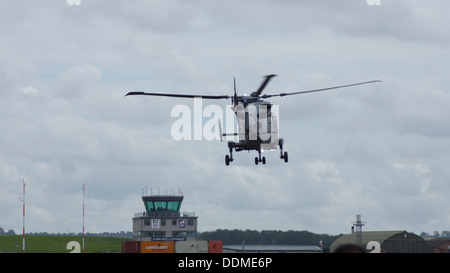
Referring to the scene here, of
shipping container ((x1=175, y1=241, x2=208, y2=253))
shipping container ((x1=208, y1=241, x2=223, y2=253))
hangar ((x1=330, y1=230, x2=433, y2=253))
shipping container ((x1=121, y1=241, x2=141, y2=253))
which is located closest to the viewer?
shipping container ((x1=208, y1=241, x2=223, y2=253))

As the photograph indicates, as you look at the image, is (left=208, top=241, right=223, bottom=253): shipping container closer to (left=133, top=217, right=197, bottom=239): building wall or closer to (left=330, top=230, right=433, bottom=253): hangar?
(left=330, top=230, right=433, bottom=253): hangar

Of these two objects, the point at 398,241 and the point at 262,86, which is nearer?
the point at 262,86

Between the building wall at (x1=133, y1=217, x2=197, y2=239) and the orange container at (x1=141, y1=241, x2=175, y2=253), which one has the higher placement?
the building wall at (x1=133, y1=217, x2=197, y2=239)

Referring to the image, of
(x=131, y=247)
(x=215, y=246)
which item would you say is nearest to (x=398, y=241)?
(x=215, y=246)

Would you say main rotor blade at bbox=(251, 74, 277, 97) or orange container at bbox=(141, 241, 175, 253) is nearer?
main rotor blade at bbox=(251, 74, 277, 97)

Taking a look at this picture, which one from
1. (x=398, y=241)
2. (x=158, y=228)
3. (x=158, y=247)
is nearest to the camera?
(x=158, y=247)

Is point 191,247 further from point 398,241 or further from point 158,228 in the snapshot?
point 398,241

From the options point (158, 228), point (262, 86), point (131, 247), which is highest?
point (262, 86)

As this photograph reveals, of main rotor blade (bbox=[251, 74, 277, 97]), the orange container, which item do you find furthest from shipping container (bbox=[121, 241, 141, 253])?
main rotor blade (bbox=[251, 74, 277, 97])

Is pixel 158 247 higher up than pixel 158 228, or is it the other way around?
pixel 158 228
